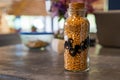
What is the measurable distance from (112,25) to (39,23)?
1.92m

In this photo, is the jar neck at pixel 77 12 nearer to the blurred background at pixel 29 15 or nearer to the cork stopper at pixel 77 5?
the cork stopper at pixel 77 5

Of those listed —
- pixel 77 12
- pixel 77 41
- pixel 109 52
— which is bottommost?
pixel 109 52

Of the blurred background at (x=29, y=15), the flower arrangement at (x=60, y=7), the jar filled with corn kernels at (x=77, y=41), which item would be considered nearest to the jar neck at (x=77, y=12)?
the jar filled with corn kernels at (x=77, y=41)

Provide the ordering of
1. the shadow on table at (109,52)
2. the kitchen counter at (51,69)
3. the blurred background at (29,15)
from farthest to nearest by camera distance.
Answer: the blurred background at (29,15)
the shadow on table at (109,52)
the kitchen counter at (51,69)

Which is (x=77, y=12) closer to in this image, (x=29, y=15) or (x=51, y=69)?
(x=51, y=69)

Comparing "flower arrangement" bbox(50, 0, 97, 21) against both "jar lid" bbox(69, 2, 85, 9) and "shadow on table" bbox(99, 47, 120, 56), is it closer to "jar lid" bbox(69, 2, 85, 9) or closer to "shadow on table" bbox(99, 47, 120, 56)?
"shadow on table" bbox(99, 47, 120, 56)

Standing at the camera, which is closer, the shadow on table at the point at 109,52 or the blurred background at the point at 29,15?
the shadow on table at the point at 109,52

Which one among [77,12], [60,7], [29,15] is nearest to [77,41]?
[77,12]

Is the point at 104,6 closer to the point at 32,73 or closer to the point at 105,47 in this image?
the point at 105,47

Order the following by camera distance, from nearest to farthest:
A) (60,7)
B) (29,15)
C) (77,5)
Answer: (77,5)
(60,7)
(29,15)

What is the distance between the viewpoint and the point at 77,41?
3.10ft

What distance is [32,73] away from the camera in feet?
3.04

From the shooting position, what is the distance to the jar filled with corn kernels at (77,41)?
0.94 m

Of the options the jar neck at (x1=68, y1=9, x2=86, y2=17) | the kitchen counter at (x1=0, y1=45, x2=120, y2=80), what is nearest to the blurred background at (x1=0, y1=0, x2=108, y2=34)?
the kitchen counter at (x1=0, y1=45, x2=120, y2=80)
